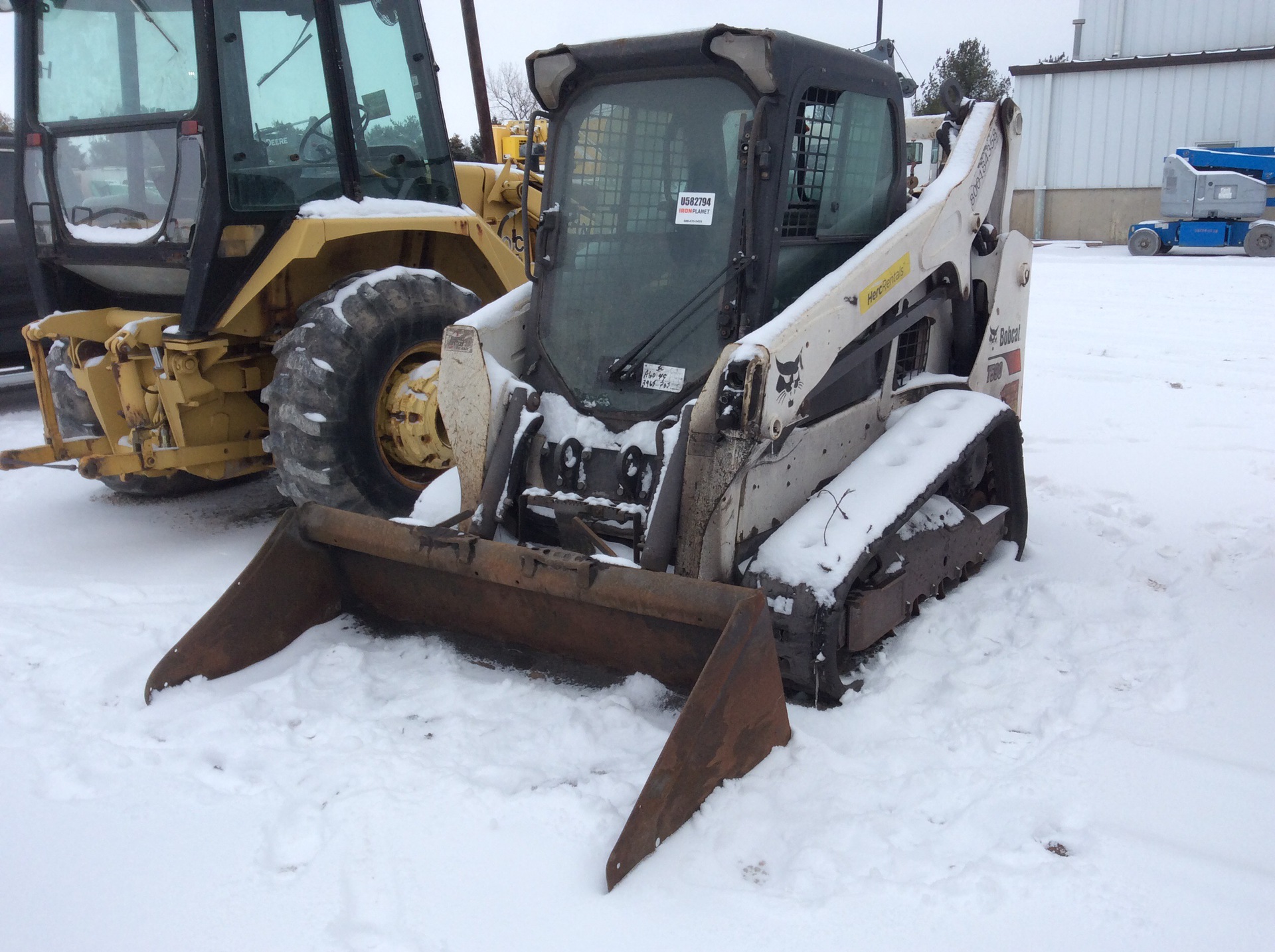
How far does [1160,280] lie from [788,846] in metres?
13.5

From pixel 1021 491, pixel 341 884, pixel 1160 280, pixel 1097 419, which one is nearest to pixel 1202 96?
pixel 1160 280

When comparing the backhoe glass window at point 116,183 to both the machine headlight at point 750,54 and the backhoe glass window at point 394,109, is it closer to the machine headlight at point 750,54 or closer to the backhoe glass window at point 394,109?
the backhoe glass window at point 394,109

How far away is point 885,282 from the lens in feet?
12.5

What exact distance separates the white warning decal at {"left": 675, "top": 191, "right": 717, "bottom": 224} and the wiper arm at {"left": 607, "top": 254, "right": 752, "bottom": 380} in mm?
199

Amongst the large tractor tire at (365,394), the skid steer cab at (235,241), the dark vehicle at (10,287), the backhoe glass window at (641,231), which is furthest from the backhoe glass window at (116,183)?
the dark vehicle at (10,287)

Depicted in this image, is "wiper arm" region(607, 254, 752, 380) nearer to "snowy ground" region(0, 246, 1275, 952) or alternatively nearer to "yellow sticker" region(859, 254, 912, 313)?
"yellow sticker" region(859, 254, 912, 313)

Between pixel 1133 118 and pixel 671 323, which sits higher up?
pixel 1133 118

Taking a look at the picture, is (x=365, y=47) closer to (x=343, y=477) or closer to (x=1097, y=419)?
(x=343, y=477)

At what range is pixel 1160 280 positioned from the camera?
46.1 ft

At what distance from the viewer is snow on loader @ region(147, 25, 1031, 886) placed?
330 centimetres

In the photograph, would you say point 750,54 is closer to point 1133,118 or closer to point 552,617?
point 552,617

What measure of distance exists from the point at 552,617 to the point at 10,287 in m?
6.25

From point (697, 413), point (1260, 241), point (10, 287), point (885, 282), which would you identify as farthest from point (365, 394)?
point (1260, 241)

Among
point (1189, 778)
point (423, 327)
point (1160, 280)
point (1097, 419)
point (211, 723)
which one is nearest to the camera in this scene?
point (1189, 778)
